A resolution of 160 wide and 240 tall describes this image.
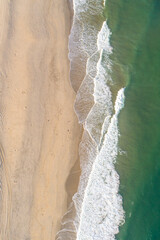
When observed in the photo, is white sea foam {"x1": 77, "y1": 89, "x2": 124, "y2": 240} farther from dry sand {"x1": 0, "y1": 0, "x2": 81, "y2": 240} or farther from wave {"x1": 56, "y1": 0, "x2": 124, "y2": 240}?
dry sand {"x1": 0, "y1": 0, "x2": 81, "y2": 240}

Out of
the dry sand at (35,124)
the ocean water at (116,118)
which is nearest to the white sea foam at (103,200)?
the ocean water at (116,118)

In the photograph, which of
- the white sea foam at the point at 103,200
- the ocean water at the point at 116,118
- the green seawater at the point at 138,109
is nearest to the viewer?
the white sea foam at the point at 103,200

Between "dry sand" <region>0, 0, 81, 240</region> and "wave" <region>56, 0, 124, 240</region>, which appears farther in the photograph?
"dry sand" <region>0, 0, 81, 240</region>

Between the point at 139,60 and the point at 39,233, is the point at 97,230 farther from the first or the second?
the point at 139,60

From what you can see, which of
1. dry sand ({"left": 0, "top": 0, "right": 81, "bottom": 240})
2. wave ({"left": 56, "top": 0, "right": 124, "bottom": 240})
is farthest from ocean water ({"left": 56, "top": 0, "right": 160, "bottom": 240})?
dry sand ({"left": 0, "top": 0, "right": 81, "bottom": 240})

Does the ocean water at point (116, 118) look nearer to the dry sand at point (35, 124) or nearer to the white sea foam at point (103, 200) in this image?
the white sea foam at point (103, 200)

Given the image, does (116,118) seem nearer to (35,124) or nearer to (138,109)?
(138,109)
